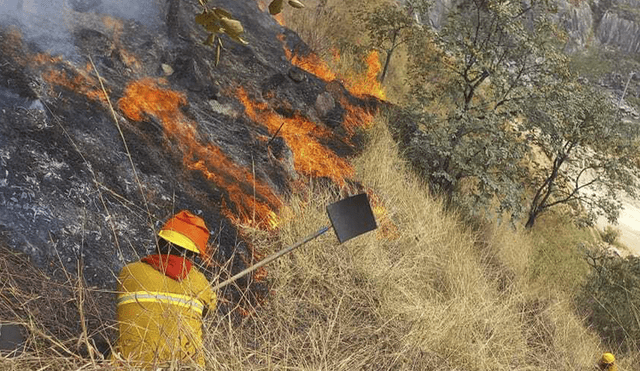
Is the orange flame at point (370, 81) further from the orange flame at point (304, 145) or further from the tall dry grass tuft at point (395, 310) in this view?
the tall dry grass tuft at point (395, 310)

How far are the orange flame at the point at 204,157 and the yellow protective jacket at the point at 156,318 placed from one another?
7.83 feet

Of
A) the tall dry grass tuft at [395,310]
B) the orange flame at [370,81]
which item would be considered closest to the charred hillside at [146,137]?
the tall dry grass tuft at [395,310]

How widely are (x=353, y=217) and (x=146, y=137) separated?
8.46 ft

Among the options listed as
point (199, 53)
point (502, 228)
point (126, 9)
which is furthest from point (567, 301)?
point (126, 9)

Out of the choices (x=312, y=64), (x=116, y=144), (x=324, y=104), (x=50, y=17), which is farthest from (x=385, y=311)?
(x=312, y=64)

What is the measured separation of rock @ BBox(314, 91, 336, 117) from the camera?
811cm

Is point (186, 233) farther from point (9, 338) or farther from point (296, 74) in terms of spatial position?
point (296, 74)

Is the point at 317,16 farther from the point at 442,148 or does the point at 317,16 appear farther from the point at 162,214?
the point at 162,214

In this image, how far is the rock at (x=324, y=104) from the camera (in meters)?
8.11

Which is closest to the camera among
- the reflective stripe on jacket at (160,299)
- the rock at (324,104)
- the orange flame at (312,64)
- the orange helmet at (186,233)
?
the reflective stripe on jacket at (160,299)

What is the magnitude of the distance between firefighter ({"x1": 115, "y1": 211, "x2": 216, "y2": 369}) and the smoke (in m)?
3.74

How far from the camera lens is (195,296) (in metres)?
2.53

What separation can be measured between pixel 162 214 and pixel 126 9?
155 inches

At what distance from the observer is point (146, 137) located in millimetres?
5312
